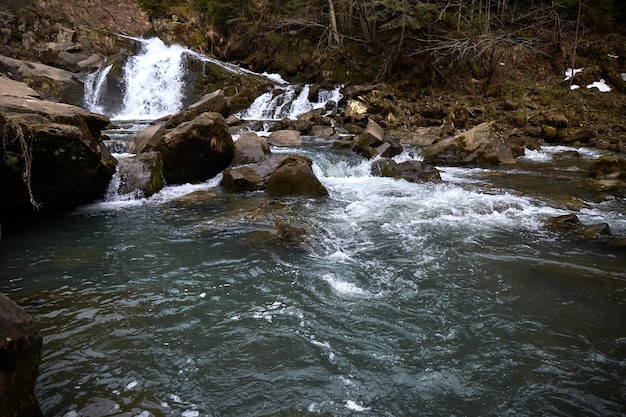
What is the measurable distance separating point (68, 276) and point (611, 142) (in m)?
17.7

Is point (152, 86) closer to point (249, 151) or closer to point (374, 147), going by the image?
point (249, 151)

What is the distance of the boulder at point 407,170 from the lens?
11070mm

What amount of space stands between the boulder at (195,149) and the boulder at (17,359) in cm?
787

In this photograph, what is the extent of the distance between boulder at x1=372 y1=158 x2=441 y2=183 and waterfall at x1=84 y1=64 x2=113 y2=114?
1445cm

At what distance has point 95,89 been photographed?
2016 cm

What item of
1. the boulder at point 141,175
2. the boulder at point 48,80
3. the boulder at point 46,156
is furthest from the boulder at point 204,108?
the boulder at point 48,80

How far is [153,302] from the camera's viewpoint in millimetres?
5082

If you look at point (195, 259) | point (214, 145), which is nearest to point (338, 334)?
point (195, 259)

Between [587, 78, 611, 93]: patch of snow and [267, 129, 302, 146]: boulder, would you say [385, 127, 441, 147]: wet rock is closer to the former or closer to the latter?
[267, 129, 302, 146]: boulder

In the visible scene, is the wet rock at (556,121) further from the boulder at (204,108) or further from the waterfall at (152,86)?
the waterfall at (152,86)

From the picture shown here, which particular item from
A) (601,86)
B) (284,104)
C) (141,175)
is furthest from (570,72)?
(141,175)

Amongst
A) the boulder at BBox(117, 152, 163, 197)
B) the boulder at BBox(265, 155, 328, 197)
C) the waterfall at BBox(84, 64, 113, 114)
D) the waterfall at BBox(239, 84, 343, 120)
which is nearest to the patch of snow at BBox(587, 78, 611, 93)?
the waterfall at BBox(239, 84, 343, 120)

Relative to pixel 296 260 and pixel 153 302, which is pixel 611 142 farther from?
pixel 153 302

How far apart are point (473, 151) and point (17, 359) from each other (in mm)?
13047
